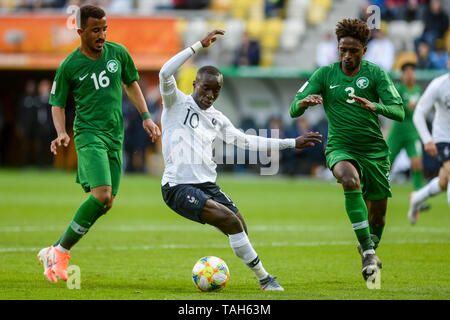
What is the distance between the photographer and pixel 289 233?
520 inches

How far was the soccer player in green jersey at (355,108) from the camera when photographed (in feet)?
28.0

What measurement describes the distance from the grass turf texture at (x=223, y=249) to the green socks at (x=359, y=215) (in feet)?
1.40

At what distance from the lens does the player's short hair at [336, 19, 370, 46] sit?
27.8ft

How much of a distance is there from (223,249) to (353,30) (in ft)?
13.2

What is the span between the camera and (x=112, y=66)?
28.3 ft

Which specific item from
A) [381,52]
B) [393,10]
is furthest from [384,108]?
[393,10]

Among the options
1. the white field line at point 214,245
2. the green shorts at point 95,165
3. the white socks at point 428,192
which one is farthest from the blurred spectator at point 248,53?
the green shorts at point 95,165

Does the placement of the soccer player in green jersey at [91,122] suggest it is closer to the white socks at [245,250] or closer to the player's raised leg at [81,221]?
the player's raised leg at [81,221]

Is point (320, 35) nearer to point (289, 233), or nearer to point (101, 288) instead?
point (289, 233)

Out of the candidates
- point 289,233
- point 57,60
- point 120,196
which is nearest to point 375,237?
Result: point 289,233

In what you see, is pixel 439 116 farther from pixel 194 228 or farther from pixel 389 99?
pixel 194 228

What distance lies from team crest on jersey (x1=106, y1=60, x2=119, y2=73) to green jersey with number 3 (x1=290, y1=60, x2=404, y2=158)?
6.11ft

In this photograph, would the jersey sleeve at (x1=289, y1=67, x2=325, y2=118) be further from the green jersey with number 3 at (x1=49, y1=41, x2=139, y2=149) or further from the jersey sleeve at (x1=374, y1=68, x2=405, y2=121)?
the green jersey with number 3 at (x1=49, y1=41, x2=139, y2=149)

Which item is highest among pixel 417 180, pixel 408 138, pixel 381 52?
pixel 381 52
